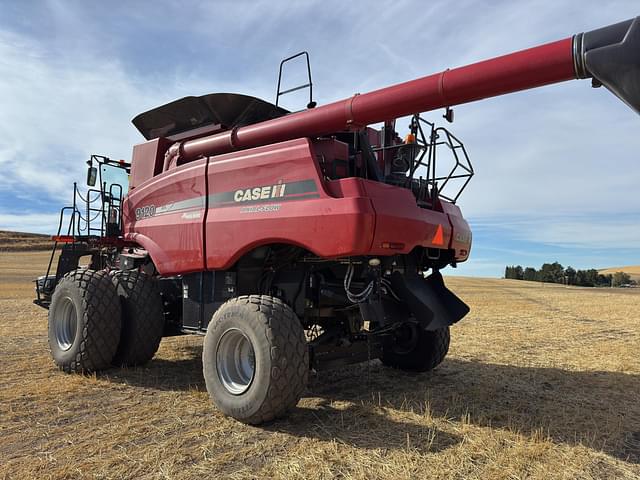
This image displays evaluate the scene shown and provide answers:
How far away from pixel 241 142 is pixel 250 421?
2.90m

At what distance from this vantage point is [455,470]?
3381 mm

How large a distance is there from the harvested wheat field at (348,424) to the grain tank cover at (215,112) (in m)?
3.13

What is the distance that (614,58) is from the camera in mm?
3209

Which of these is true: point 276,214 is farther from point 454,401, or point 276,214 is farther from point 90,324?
point 90,324

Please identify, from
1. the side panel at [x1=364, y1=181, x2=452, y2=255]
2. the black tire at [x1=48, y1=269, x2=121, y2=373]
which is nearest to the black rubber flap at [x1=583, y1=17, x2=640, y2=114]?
the side panel at [x1=364, y1=181, x2=452, y2=255]

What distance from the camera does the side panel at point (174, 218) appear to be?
550cm

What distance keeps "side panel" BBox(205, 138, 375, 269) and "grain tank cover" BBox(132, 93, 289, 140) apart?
992 mm

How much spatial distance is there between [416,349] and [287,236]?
2.80 meters

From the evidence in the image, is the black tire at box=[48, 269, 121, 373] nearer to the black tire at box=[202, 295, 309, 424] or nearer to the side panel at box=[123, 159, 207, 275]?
the side panel at box=[123, 159, 207, 275]

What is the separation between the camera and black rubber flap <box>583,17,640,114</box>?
3172mm

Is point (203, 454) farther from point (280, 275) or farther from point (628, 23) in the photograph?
point (628, 23)

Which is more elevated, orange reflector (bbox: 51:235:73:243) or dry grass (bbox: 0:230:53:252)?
dry grass (bbox: 0:230:53:252)

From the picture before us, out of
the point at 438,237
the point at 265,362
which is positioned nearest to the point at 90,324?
the point at 265,362

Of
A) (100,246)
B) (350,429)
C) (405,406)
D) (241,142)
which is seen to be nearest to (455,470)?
(350,429)
